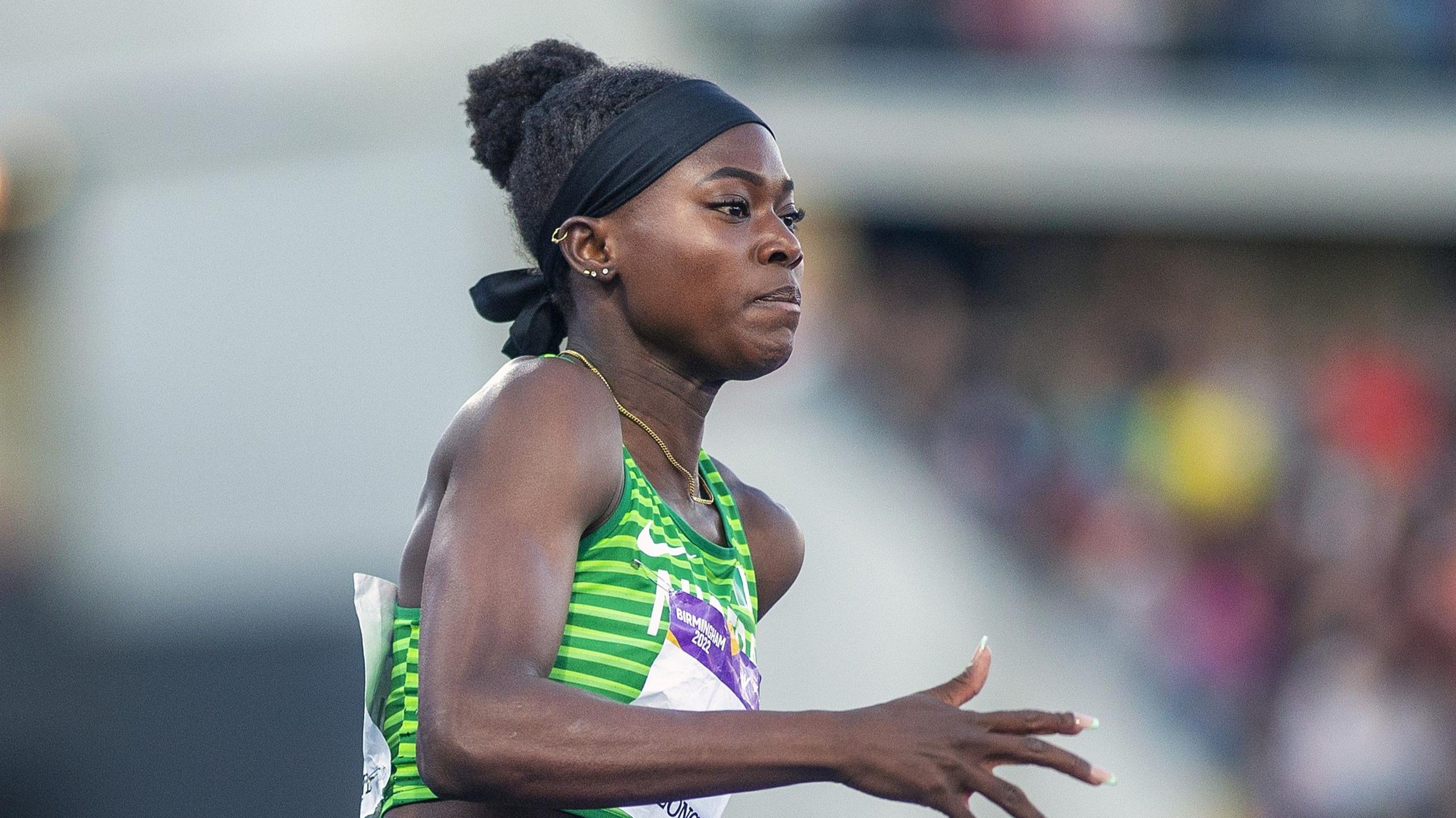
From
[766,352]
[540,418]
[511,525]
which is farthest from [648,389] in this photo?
[511,525]

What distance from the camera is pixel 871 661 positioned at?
750 centimetres

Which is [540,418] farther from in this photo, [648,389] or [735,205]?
[735,205]

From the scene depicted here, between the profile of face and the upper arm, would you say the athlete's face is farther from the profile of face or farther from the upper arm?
the upper arm

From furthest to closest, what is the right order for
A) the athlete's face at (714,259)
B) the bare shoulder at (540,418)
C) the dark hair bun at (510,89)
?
the dark hair bun at (510,89), the athlete's face at (714,259), the bare shoulder at (540,418)

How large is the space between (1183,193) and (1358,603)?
131 inches

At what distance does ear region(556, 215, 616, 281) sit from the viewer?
10.0ft

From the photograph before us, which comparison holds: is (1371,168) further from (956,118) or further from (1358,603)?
(1358,603)

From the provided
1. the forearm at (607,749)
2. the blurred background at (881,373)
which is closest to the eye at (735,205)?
the forearm at (607,749)

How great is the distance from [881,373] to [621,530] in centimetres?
663

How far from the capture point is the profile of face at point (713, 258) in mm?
2977

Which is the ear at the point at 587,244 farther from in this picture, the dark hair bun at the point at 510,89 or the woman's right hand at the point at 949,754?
the woman's right hand at the point at 949,754

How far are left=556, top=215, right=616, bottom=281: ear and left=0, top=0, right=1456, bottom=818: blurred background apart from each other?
14.7ft

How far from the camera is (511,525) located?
256cm

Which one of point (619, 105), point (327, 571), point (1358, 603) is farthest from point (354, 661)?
point (619, 105)
